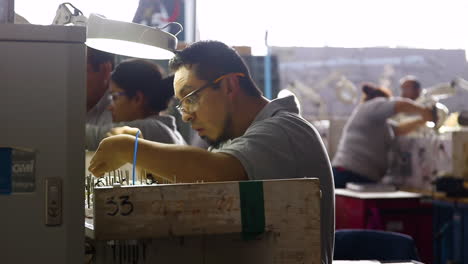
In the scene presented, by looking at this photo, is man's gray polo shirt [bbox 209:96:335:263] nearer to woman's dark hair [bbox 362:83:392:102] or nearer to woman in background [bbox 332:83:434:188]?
woman in background [bbox 332:83:434:188]

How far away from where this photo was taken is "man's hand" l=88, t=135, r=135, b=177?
122 cm

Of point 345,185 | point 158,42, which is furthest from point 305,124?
point 345,185

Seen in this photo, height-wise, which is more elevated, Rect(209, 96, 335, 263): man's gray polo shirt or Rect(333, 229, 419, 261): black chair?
Rect(209, 96, 335, 263): man's gray polo shirt

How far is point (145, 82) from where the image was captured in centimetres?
225

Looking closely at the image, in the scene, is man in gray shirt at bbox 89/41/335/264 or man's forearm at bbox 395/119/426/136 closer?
man in gray shirt at bbox 89/41/335/264

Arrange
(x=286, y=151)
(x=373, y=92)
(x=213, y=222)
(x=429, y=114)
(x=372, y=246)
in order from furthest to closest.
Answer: (x=373, y=92)
(x=429, y=114)
(x=372, y=246)
(x=286, y=151)
(x=213, y=222)

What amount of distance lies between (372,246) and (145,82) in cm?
102

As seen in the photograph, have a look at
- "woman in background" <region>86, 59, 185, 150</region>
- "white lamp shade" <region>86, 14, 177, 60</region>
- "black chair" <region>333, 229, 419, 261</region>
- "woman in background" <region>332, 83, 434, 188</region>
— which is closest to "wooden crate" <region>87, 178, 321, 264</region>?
"white lamp shade" <region>86, 14, 177, 60</region>

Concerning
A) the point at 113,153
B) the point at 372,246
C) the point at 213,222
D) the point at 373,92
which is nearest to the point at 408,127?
the point at 373,92

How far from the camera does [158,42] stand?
1.40 m

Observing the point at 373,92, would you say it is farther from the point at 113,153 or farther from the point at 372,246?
the point at 113,153

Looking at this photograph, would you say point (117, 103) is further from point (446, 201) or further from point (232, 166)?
point (446, 201)

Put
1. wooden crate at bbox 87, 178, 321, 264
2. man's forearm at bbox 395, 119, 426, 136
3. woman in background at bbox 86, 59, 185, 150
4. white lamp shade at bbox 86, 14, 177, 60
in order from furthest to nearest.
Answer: man's forearm at bbox 395, 119, 426, 136, woman in background at bbox 86, 59, 185, 150, white lamp shade at bbox 86, 14, 177, 60, wooden crate at bbox 87, 178, 321, 264

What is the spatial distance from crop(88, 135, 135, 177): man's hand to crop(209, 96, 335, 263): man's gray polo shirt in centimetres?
20
